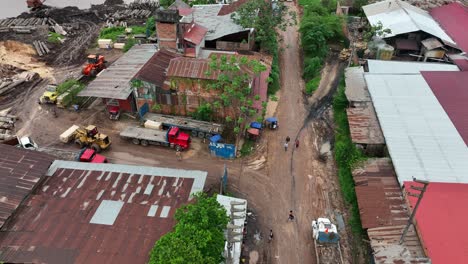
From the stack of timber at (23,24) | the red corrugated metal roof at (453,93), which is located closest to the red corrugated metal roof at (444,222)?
the red corrugated metal roof at (453,93)

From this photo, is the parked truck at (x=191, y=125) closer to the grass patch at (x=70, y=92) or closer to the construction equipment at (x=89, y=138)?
the construction equipment at (x=89, y=138)

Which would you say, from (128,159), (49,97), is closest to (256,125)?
(128,159)

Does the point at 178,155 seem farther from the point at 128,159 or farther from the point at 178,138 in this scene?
the point at 128,159

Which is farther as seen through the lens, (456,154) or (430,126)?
(430,126)

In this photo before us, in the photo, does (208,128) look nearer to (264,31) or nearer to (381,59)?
(264,31)

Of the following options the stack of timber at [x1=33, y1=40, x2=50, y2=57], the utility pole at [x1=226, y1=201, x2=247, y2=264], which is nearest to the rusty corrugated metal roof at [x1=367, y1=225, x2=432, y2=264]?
the utility pole at [x1=226, y1=201, x2=247, y2=264]

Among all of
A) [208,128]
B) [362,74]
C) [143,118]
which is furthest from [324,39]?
[143,118]

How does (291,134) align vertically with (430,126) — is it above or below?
below
